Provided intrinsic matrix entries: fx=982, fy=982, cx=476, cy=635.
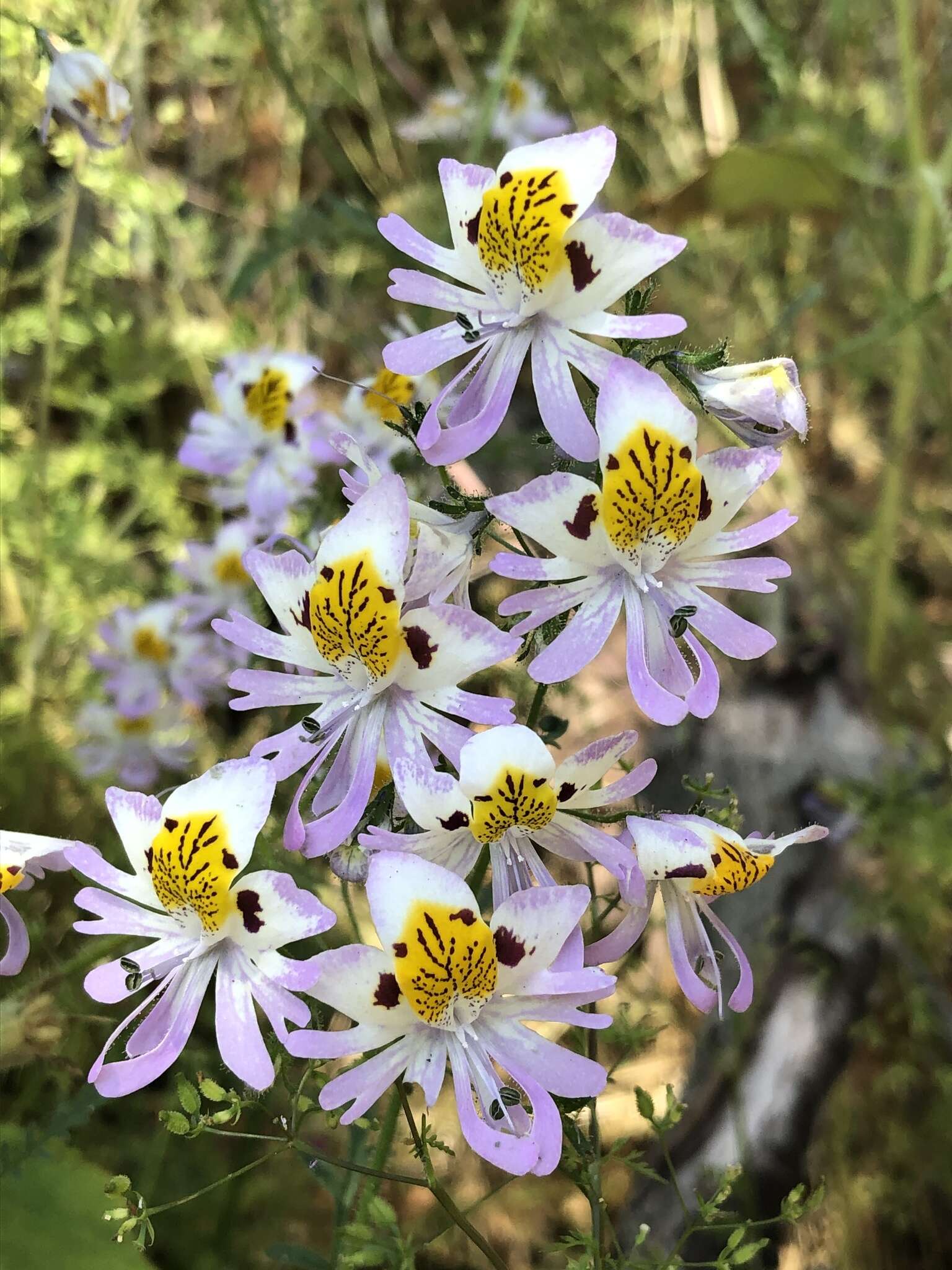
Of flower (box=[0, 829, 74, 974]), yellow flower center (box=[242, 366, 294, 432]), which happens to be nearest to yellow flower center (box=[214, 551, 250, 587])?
yellow flower center (box=[242, 366, 294, 432])

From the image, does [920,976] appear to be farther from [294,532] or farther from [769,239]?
[769,239]

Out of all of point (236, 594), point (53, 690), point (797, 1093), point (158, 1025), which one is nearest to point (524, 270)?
point (158, 1025)

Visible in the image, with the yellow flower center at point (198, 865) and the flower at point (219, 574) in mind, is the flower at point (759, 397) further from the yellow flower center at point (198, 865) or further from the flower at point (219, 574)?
the flower at point (219, 574)

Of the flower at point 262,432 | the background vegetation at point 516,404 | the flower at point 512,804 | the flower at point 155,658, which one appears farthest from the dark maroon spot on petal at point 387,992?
the flower at point 155,658

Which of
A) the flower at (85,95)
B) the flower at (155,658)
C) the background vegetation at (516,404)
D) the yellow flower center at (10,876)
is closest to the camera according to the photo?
the yellow flower center at (10,876)

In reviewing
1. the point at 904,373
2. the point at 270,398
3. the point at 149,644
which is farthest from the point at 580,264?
the point at 904,373
